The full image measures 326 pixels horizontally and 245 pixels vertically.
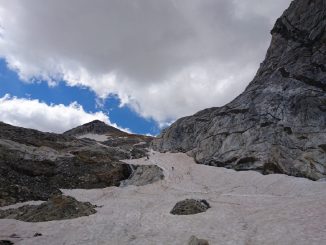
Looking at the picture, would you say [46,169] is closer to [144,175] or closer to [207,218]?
[144,175]

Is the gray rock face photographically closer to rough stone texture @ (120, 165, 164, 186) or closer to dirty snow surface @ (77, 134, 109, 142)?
rough stone texture @ (120, 165, 164, 186)

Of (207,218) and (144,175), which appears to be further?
(144,175)

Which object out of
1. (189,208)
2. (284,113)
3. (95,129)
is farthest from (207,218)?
(95,129)

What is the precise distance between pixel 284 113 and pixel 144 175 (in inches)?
841

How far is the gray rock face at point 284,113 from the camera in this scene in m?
45.1

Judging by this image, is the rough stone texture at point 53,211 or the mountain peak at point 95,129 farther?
the mountain peak at point 95,129

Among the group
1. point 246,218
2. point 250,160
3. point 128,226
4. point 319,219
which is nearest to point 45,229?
point 128,226

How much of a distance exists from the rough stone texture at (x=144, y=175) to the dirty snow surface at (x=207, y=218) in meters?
3.63

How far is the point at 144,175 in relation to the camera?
48344mm

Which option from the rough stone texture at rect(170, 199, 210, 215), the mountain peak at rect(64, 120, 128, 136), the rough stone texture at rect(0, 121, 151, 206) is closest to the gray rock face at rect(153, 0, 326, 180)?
the rough stone texture at rect(0, 121, 151, 206)

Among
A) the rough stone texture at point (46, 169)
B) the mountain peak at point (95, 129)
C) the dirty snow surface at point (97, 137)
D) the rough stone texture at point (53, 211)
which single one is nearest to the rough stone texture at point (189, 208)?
the rough stone texture at point (53, 211)

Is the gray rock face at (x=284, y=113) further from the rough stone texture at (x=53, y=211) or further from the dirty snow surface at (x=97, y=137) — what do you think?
the dirty snow surface at (x=97, y=137)

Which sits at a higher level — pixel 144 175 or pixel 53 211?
pixel 144 175

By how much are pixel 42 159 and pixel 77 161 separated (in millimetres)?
4746
